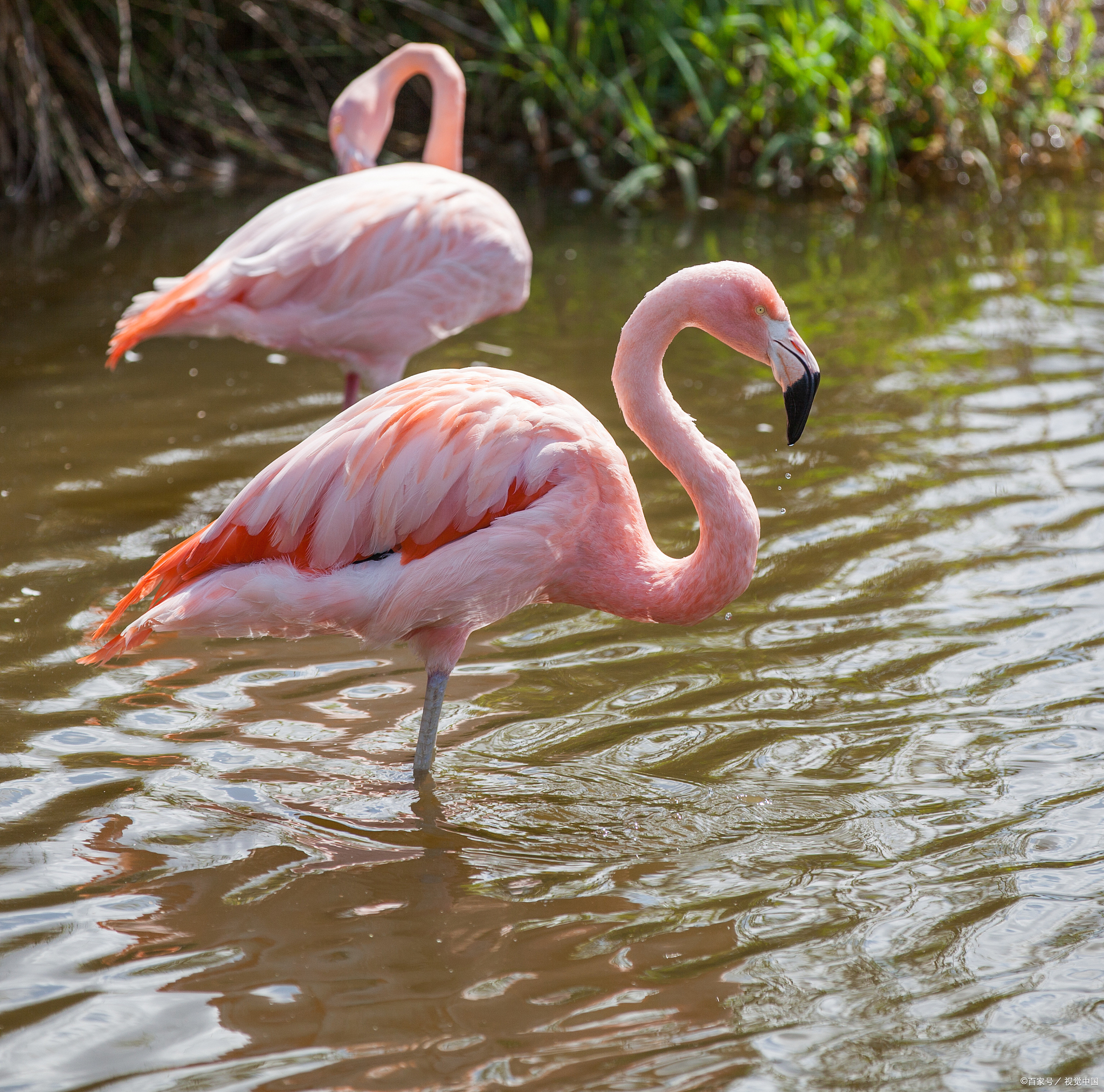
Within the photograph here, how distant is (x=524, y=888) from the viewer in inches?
109

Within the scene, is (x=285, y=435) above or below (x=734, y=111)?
below

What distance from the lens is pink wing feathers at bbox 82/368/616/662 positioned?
3082 millimetres

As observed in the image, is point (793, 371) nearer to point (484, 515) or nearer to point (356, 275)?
point (484, 515)

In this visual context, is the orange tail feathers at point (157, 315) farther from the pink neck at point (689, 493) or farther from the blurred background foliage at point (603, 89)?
the blurred background foliage at point (603, 89)

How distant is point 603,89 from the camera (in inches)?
327

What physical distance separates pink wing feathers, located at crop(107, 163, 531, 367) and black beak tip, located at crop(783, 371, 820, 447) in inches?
79.5

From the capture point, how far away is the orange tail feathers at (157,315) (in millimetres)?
4488

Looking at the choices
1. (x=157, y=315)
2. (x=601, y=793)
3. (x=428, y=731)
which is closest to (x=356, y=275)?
(x=157, y=315)

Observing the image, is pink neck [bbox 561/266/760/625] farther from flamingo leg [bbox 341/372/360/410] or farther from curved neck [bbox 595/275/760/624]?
flamingo leg [bbox 341/372/360/410]

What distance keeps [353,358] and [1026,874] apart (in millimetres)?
3123

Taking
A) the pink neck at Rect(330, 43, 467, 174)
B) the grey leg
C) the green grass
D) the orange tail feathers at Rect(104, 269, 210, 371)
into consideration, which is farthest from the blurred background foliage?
the grey leg

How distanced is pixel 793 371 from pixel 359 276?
2094 mm

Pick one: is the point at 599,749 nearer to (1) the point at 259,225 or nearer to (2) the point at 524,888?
(2) the point at 524,888

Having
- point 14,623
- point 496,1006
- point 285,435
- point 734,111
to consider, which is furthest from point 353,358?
point 734,111
